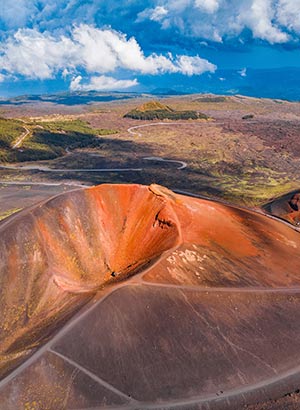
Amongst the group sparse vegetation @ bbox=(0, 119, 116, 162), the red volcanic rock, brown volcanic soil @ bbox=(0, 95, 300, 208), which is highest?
sparse vegetation @ bbox=(0, 119, 116, 162)

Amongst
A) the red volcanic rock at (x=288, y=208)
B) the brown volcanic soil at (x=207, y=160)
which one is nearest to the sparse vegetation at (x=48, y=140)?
the brown volcanic soil at (x=207, y=160)

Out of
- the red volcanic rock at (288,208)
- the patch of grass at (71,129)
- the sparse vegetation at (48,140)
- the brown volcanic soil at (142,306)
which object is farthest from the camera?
the patch of grass at (71,129)

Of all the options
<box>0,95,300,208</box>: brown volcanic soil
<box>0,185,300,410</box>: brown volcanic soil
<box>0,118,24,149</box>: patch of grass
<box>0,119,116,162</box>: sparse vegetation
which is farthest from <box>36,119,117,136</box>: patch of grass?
<box>0,185,300,410</box>: brown volcanic soil

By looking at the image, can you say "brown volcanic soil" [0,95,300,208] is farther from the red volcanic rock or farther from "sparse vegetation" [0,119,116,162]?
"sparse vegetation" [0,119,116,162]

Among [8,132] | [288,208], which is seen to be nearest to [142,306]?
[288,208]

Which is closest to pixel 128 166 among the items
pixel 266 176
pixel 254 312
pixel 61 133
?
pixel 266 176

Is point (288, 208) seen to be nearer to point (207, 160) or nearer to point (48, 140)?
point (207, 160)

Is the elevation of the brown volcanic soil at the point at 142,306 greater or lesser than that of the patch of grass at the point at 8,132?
lesser

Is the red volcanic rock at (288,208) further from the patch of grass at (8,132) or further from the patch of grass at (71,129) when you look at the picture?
the patch of grass at (71,129)

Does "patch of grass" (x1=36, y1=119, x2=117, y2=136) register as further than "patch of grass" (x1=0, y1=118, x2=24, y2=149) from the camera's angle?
Yes
